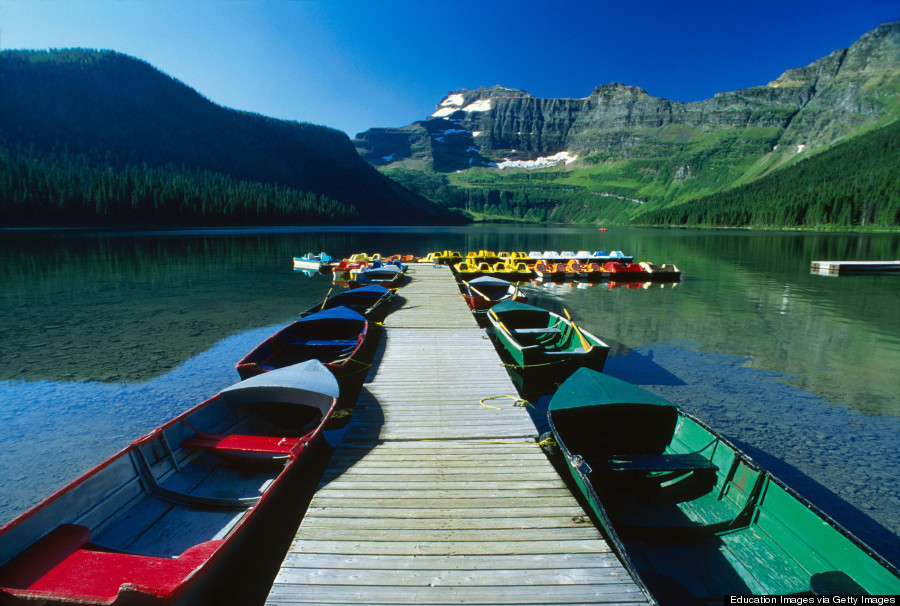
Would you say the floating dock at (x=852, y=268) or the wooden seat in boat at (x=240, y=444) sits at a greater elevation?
the floating dock at (x=852, y=268)

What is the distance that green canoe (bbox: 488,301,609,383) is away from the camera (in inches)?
497

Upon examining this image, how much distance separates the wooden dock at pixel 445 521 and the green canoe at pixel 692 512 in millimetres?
622

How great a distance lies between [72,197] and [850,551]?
139m

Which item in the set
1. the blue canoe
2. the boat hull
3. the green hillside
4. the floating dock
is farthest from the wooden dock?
the green hillside

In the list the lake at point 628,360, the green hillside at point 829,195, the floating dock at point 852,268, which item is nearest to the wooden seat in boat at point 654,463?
the lake at point 628,360

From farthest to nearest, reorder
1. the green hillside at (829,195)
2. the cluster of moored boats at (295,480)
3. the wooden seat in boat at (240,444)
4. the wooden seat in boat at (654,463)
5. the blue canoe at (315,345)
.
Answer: the green hillside at (829,195) → the blue canoe at (315,345) → the wooden seat in boat at (240,444) → the wooden seat in boat at (654,463) → the cluster of moored boats at (295,480)

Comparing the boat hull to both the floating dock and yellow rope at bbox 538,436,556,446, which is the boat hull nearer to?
yellow rope at bbox 538,436,556,446

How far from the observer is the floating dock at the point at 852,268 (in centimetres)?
4159

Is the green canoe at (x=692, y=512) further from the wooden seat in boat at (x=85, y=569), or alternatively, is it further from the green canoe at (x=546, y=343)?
the wooden seat in boat at (x=85, y=569)

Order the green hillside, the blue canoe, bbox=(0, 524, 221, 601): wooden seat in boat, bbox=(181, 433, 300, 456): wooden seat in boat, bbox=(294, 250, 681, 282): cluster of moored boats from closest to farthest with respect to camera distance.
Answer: bbox=(0, 524, 221, 601): wooden seat in boat
bbox=(181, 433, 300, 456): wooden seat in boat
the blue canoe
bbox=(294, 250, 681, 282): cluster of moored boats
the green hillside

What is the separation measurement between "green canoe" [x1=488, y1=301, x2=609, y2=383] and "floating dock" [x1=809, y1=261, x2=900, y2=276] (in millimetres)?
41150

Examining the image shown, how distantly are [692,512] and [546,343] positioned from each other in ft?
31.3

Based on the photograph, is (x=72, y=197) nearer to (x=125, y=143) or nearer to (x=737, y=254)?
(x=125, y=143)

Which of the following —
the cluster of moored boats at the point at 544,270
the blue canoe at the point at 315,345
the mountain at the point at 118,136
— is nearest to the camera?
the blue canoe at the point at 315,345
